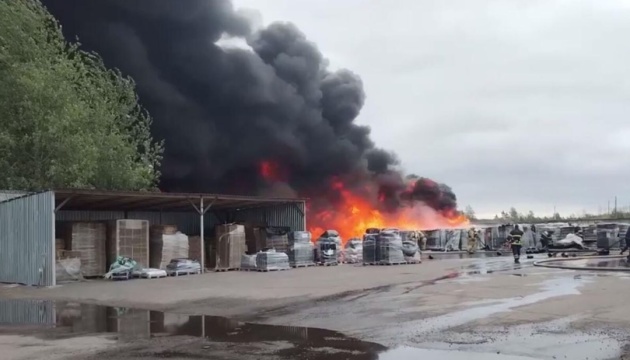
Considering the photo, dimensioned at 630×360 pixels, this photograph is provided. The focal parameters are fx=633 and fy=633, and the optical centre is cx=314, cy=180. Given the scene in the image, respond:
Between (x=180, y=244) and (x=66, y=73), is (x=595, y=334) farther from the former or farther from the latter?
(x=66, y=73)

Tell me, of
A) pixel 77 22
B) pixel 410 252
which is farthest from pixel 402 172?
pixel 77 22

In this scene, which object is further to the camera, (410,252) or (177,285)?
(410,252)

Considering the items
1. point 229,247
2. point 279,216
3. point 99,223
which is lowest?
point 229,247

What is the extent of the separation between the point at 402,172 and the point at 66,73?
22190 millimetres

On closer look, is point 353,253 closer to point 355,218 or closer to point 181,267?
point 181,267

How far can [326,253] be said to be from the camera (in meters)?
24.8

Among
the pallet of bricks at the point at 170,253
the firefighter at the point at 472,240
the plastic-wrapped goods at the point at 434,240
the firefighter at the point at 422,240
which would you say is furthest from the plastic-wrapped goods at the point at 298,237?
the plastic-wrapped goods at the point at 434,240

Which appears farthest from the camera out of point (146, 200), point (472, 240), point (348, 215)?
point (348, 215)

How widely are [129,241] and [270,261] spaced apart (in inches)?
190

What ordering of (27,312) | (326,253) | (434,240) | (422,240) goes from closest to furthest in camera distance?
1. (27,312)
2. (326,253)
3. (422,240)
4. (434,240)

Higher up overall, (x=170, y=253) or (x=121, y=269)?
(x=170, y=253)

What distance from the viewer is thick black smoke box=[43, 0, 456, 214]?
1394 inches

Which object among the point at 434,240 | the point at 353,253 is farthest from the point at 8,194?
the point at 434,240

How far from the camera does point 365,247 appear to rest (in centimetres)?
2358
